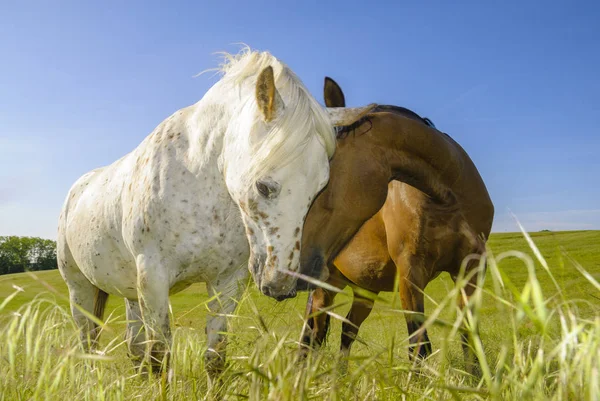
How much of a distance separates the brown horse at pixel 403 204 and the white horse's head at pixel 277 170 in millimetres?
414

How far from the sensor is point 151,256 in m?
3.66

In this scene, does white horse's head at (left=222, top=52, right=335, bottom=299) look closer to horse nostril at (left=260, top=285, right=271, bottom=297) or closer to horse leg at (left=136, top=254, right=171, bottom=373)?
horse nostril at (left=260, top=285, right=271, bottom=297)

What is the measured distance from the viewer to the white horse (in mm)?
2902

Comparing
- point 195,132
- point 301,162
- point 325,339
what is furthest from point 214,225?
point 325,339

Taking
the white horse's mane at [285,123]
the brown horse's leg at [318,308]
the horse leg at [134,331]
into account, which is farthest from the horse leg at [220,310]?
the brown horse's leg at [318,308]

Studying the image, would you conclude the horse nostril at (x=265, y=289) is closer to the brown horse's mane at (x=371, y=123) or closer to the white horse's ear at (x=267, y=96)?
the white horse's ear at (x=267, y=96)

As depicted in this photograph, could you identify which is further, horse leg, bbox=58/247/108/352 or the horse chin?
horse leg, bbox=58/247/108/352

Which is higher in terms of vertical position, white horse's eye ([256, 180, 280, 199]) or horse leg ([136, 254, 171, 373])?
white horse's eye ([256, 180, 280, 199])

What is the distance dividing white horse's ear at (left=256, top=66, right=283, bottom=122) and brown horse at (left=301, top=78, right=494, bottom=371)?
2.34 feet

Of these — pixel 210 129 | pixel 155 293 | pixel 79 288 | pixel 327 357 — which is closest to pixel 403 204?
pixel 210 129

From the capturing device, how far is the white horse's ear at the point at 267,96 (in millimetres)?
3041

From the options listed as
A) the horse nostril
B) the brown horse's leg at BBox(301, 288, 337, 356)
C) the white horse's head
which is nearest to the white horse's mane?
the white horse's head

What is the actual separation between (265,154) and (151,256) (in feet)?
4.64

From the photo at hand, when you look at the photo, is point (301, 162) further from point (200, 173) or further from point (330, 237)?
point (200, 173)
